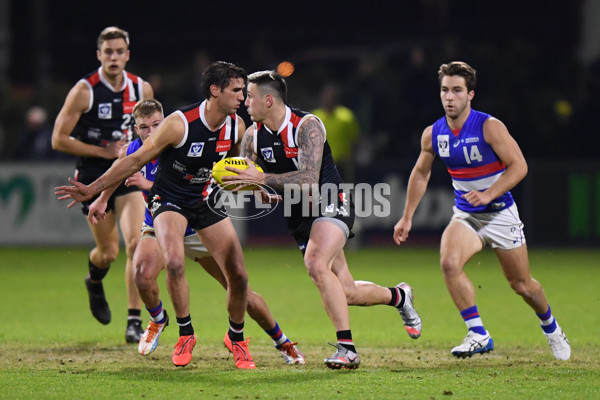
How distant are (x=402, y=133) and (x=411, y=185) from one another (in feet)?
31.2

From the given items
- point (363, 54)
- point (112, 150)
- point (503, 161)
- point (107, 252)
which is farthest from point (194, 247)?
point (363, 54)

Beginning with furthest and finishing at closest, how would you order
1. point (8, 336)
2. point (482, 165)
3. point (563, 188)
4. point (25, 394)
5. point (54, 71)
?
point (54, 71)
point (563, 188)
point (8, 336)
point (482, 165)
point (25, 394)

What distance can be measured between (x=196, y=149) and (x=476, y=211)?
2355 mm

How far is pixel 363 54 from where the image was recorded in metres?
21.1

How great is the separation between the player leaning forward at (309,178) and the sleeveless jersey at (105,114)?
85.9 inches

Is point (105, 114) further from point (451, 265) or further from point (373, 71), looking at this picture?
point (373, 71)

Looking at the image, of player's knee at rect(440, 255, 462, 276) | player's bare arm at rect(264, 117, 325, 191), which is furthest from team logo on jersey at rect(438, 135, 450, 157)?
player's bare arm at rect(264, 117, 325, 191)

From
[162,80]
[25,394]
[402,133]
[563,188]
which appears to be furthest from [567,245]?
[25,394]

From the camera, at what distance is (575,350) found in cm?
863

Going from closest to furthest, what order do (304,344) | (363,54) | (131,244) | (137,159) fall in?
(137,159) < (304,344) < (131,244) < (363,54)

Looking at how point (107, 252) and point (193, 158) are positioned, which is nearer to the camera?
point (193, 158)

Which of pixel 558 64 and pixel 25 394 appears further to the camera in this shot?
pixel 558 64

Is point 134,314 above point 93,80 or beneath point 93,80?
beneath

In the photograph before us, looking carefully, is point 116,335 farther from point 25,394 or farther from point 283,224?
point 283,224
